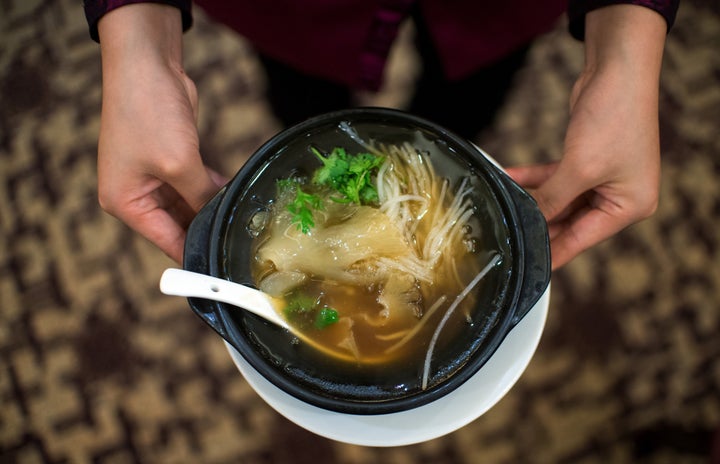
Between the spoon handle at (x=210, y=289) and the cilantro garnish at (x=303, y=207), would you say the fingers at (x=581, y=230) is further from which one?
the spoon handle at (x=210, y=289)

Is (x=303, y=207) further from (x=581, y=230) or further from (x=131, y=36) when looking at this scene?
(x=581, y=230)

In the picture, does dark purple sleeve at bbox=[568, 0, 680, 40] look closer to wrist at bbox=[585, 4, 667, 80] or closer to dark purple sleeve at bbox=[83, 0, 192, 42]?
wrist at bbox=[585, 4, 667, 80]

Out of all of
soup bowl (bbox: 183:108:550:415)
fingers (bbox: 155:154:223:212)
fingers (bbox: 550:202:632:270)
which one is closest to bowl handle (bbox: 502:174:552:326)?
soup bowl (bbox: 183:108:550:415)

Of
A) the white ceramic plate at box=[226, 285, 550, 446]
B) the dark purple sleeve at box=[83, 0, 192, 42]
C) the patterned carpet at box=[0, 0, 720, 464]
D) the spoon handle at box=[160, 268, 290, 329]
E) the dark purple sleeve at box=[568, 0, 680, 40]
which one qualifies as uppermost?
the dark purple sleeve at box=[568, 0, 680, 40]

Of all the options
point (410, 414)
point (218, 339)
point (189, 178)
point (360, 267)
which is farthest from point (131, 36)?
point (218, 339)

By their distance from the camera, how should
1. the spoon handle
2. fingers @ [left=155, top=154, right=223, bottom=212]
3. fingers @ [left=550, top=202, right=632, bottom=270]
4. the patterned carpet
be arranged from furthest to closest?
the patterned carpet
fingers @ [left=550, top=202, right=632, bottom=270]
fingers @ [left=155, top=154, right=223, bottom=212]
the spoon handle

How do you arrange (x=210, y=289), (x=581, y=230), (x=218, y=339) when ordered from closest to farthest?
(x=210, y=289)
(x=581, y=230)
(x=218, y=339)
